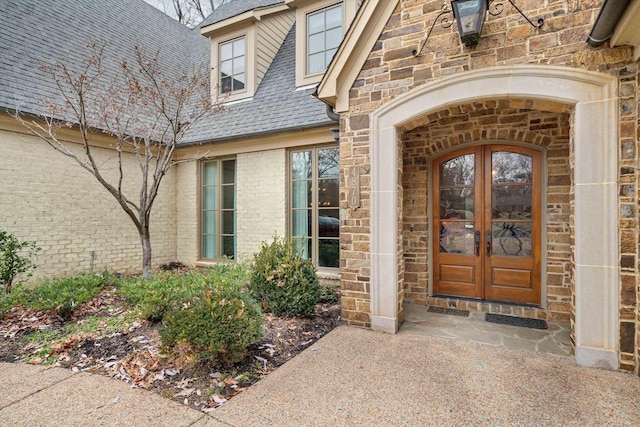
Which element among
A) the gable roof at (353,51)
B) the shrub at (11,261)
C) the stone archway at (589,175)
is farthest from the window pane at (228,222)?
the stone archway at (589,175)

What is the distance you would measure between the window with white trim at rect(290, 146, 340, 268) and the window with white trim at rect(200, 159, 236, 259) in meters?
1.70

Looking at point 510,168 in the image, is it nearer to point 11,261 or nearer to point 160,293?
point 160,293

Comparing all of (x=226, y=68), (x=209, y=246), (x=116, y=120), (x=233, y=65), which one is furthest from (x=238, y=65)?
(x=209, y=246)

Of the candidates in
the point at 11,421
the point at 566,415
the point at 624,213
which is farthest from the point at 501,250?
the point at 11,421

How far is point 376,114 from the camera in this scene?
4316 millimetres

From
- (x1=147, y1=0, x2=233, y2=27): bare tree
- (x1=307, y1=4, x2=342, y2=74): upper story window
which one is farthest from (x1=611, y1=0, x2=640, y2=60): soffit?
(x1=147, y1=0, x2=233, y2=27): bare tree

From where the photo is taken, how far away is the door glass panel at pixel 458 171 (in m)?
5.14

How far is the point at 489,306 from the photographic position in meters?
4.92

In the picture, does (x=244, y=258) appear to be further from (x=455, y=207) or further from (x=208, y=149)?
(x=455, y=207)

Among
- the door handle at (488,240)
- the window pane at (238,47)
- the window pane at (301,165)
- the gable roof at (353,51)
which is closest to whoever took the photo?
the gable roof at (353,51)

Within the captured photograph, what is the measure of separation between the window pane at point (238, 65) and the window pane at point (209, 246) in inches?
162

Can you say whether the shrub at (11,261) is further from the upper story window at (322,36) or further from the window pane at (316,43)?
the window pane at (316,43)

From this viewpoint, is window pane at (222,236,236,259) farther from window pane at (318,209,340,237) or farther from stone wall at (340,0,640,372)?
stone wall at (340,0,640,372)

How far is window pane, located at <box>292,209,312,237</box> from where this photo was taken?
6.86 m
